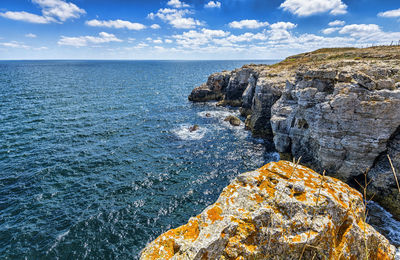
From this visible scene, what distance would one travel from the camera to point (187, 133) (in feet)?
121

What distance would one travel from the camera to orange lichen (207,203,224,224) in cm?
691

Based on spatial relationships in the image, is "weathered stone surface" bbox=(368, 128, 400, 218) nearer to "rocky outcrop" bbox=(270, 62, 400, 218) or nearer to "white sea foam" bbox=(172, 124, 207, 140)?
"rocky outcrop" bbox=(270, 62, 400, 218)

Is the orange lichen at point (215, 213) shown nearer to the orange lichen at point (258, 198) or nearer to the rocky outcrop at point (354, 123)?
the orange lichen at point (258, 198)

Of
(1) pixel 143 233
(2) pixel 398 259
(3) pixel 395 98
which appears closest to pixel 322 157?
(3) pixel 395 98

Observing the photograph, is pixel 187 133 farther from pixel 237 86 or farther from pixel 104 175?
pixel 237 86

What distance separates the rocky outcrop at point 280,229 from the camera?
6.06 m

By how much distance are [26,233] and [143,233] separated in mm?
9550

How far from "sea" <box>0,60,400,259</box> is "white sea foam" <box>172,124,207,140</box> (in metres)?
0.20

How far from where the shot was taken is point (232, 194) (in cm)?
782

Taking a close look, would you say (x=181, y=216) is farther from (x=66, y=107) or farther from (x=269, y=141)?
(x=66, y=107)

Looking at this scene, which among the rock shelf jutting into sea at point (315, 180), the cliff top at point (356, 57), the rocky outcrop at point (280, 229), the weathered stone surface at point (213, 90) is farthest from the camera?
the weathered stone surface at point (213, 90)

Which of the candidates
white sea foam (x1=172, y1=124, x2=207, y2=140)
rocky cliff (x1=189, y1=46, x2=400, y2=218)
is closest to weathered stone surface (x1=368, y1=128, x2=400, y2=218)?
rocky cliff (x1=189, y1=46, x2=400, y2=218)

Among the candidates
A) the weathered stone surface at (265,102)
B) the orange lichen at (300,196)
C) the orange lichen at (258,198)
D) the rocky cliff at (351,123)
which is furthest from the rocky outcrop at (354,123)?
the orange lichen at (258,198)

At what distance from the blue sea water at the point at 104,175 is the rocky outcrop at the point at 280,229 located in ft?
37.9
